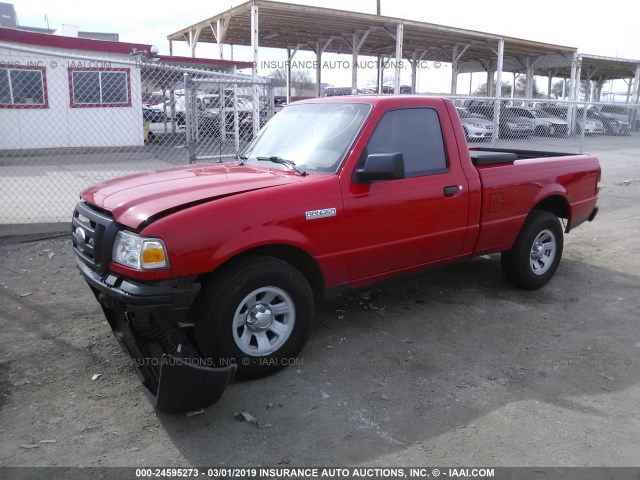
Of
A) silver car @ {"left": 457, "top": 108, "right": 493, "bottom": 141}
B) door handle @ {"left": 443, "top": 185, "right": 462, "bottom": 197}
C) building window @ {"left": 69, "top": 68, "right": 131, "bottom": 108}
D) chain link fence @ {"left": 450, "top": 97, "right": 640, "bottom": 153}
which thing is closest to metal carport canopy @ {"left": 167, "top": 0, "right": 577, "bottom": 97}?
building window @ {"left": 69, "top": 68, "right": 131, "bottom": 108}

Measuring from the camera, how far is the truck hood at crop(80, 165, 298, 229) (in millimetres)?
3402

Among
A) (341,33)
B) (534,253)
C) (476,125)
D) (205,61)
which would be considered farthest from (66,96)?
(534,253)

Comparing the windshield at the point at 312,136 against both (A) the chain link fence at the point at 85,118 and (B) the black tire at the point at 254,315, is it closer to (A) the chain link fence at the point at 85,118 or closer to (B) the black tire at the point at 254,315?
(B) the black tire at the point at 254,315

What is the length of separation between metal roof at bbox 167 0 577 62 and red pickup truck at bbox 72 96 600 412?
16281 millimetres

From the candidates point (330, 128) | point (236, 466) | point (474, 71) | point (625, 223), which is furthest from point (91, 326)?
point (474, 71)

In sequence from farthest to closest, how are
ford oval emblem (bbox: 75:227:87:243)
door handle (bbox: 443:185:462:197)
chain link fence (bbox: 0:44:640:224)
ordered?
1. chain link fence (bbox: 0:44:640:224)
2. door handle (bbox: 443:185:462:197)
3. ford oval emblem (bbox: 75:227:87:243)

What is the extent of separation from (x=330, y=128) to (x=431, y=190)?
3.22ft

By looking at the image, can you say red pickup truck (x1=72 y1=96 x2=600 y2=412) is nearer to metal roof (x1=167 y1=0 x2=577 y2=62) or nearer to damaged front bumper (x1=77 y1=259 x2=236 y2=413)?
damaged front bumper (x1=77 y1=259 x2=236 y2=413)

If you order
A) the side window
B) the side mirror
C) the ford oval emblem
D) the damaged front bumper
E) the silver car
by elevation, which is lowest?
the damaged front bumper

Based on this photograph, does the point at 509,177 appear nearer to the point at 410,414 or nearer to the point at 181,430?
the point at 410,414

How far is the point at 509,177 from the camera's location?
200 inches

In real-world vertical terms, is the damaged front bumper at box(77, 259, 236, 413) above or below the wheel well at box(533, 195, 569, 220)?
below

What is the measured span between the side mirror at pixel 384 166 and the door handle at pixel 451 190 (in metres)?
0.79

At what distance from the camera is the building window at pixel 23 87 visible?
17.5 metres
